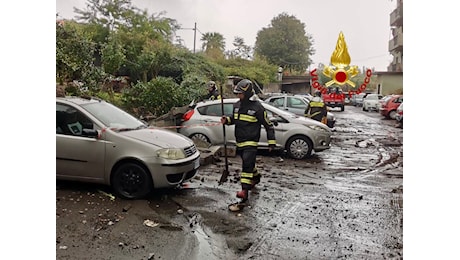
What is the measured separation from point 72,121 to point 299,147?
4.40 meters

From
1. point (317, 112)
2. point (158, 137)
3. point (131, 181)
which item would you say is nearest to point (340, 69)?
point (158, 137)

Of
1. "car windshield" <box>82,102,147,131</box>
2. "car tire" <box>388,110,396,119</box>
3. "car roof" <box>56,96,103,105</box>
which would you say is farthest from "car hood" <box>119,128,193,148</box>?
"car tire" <box>388,110,396,119</box>

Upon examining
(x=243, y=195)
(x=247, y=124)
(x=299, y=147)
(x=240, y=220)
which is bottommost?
(x=240, y=220)

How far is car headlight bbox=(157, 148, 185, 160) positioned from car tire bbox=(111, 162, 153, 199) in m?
0.26

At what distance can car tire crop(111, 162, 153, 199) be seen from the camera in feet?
15.1

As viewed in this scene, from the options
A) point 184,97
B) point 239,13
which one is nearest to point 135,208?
point 239,13

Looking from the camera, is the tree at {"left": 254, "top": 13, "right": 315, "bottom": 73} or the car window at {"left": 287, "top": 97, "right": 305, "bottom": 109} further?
the car window at {"left": 287, "top": 97, "right": 305, "bottom": 109}

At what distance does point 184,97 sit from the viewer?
778 centimetres

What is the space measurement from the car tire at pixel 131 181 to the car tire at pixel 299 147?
146 inches

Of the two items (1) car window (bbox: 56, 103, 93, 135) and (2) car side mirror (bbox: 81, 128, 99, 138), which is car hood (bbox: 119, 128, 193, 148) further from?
(1) car window (bbox: 56, 103, 93, 135)

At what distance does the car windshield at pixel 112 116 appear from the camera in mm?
4766

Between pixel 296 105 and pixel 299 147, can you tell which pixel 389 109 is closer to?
pixel 296 105

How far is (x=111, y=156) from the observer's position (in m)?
4.55
